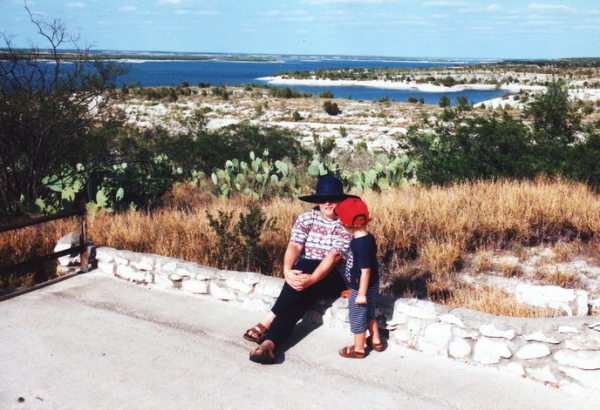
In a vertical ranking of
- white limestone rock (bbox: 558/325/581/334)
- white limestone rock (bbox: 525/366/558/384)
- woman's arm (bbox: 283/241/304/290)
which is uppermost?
woman's arm (bbox: 283/241/304/290)

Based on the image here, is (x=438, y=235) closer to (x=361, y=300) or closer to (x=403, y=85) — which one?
(x=361, y=300)

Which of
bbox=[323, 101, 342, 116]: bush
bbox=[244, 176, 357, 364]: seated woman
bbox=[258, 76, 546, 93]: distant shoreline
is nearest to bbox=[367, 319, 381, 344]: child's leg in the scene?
bbox=[244, 176, 357, 364]: seated woman

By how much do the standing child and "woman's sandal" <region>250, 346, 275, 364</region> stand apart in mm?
594

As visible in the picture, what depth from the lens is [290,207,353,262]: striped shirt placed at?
16.9 ft

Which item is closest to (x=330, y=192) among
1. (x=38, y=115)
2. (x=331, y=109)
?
(x=38, y=115)

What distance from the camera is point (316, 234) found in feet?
17.1

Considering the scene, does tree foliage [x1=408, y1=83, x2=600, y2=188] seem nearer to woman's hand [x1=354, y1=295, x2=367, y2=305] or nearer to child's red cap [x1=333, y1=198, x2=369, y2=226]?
child's red cap [x1=333, y1=198, x2=369, y2=226]

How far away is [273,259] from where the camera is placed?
7078 mm

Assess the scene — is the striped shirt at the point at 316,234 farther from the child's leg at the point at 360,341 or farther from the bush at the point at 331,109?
the bush at the point at 331,109

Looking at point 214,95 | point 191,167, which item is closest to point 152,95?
point 214,95

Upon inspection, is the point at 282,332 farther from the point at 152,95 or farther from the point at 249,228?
the point at 152,95

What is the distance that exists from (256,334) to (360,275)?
1.07m

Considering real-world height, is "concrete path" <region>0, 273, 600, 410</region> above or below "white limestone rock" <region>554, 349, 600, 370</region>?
below

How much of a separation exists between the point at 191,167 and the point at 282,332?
1311 cm
